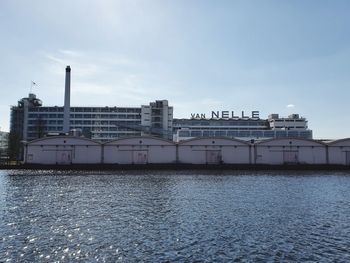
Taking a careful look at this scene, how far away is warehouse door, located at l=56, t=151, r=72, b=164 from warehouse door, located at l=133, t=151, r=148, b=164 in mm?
16745

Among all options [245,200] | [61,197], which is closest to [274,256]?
[245,200]

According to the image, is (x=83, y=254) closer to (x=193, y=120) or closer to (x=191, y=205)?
(x=191, y=205)

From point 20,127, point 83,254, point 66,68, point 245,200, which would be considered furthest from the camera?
point 20,127

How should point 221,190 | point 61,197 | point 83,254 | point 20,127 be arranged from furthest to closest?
point 20,127 < point 221,190 < point 61,197 < point 83,254

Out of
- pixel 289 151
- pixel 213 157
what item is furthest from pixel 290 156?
pixel 213 157

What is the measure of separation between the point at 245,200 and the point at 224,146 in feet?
166

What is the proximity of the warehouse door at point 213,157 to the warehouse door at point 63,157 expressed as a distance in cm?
3556

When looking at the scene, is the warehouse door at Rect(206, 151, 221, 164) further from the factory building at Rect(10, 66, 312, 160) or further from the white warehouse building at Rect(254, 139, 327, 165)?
the factory building at Rect(10, 66, 312, 160)

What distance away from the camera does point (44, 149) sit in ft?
275

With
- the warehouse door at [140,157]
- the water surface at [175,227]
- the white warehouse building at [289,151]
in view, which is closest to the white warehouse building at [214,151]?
the white warehouse building at [289,151]

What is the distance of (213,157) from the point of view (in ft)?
273

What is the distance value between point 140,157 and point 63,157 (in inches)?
786

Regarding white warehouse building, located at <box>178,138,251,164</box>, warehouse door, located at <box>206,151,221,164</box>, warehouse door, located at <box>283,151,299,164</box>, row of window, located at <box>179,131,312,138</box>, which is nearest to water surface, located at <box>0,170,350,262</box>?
white warehouse building, located at <box>178,138,251,164</box>

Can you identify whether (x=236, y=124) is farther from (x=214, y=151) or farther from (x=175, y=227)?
(x=175, y=227)
